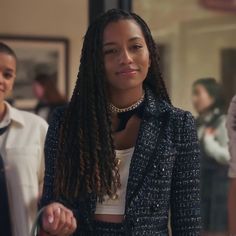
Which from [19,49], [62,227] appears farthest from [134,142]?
[19,49]

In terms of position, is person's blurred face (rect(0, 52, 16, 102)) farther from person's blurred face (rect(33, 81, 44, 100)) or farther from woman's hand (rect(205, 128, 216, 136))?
person's blurred face (rect(33, 81, 44, 100))

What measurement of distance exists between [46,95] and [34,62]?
0.91 m

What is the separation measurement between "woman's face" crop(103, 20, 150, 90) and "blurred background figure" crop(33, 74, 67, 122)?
94.7 inches

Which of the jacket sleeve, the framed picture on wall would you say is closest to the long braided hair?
the jacket sleeve

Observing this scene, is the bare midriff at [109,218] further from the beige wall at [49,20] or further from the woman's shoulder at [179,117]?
the beige wall at [49,20]

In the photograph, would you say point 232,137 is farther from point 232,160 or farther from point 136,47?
point 136,47

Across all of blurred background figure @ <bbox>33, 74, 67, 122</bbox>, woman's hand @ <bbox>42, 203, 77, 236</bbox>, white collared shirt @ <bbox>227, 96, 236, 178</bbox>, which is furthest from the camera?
blurred background figure @ <bbox>33, 74, 67, 122</bbox>

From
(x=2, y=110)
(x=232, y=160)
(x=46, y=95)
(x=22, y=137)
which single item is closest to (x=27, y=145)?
(x=22, y=137)

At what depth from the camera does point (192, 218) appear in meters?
1.76

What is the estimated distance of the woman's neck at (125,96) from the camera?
1771 mm

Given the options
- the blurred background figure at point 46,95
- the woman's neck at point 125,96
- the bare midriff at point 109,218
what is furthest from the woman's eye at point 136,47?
the blurred background figure at point 46,95

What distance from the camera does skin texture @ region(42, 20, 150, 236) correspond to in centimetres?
174

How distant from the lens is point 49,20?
5.74 meters

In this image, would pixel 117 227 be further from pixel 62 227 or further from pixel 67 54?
pixel 67 54
